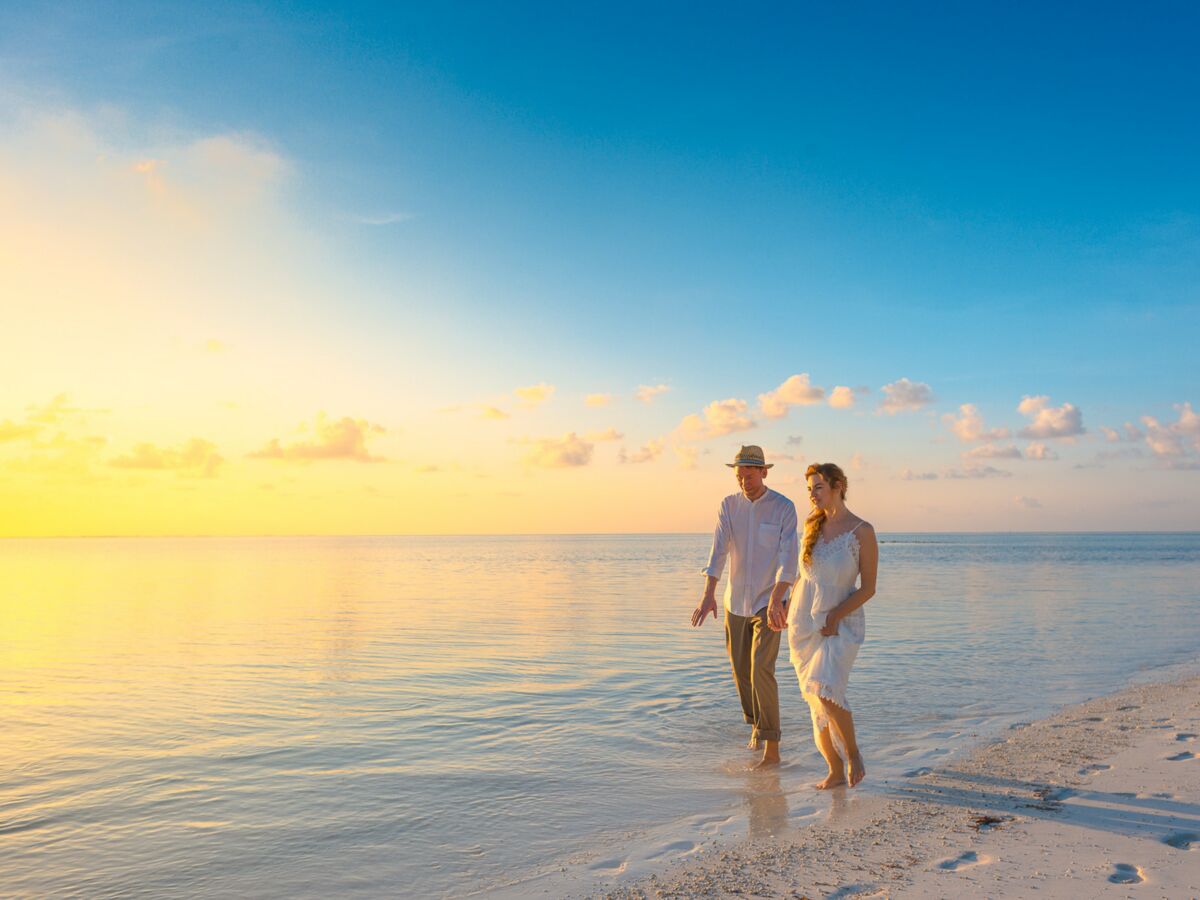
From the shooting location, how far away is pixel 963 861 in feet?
15.3

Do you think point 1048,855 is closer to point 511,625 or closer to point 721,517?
point 721,517

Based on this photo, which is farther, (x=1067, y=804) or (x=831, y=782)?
(x=831, y=782)

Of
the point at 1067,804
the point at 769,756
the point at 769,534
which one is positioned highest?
the point at 769,534

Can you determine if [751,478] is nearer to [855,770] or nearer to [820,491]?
[820,491]

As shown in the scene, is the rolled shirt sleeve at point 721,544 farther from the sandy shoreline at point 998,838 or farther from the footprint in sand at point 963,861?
the footprint in sand at point 963,861

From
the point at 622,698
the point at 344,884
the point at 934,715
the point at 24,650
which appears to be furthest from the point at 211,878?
the point at 24,650

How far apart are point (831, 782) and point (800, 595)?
1.40 m

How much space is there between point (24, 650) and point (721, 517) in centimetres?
1386

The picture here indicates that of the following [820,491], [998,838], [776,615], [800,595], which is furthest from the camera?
[776,615]

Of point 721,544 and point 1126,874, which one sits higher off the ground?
point 721,544

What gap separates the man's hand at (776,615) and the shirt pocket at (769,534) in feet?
2.03

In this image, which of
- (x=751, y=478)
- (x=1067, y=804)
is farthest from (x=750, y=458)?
(x=1067, y=804)

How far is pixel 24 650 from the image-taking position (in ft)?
49.8

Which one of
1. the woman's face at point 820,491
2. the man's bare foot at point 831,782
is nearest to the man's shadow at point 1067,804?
the man's bare foot at point 831,782
